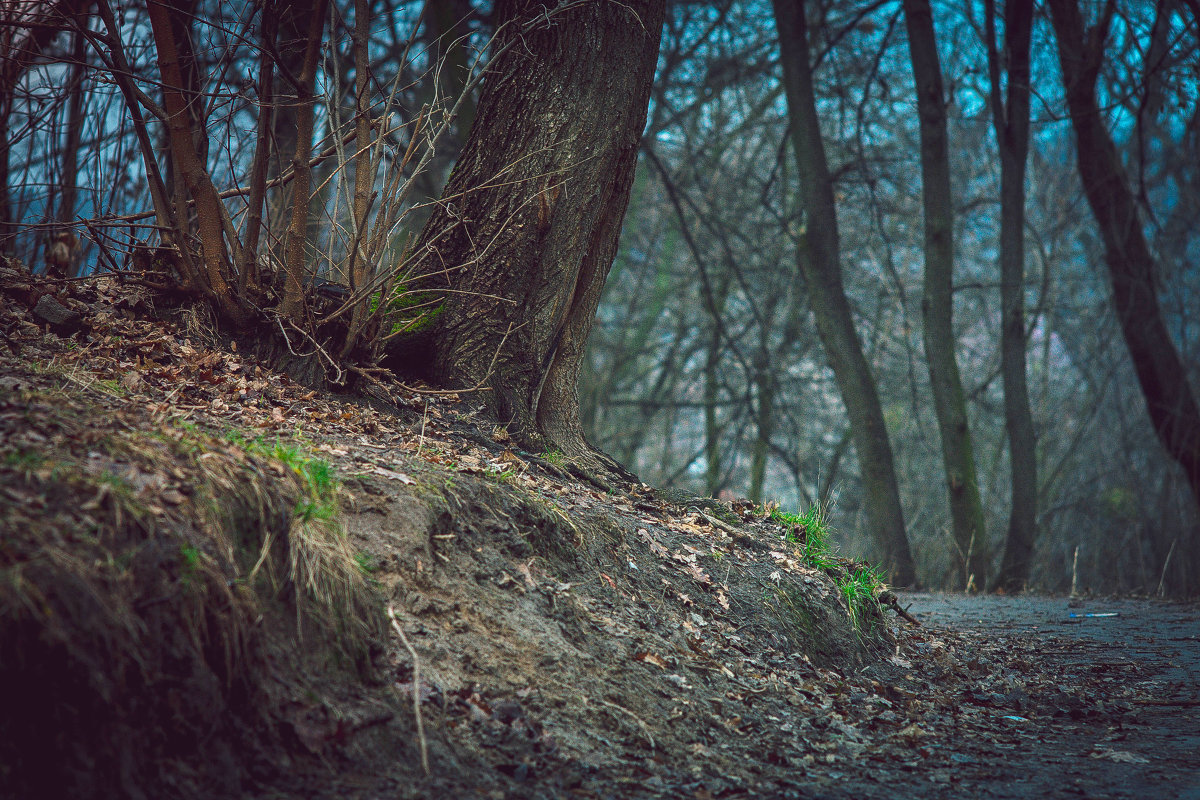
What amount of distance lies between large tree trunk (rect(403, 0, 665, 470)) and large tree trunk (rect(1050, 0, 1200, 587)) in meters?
6.42

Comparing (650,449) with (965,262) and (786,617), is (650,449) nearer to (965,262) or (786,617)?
(965,262)

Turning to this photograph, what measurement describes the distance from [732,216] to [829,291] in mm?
4236

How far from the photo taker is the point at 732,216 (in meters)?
13.0

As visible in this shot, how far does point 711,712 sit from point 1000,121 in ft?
28.7

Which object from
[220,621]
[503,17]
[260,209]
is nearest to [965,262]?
[503,17]

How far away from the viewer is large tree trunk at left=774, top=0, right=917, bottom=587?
897 cm

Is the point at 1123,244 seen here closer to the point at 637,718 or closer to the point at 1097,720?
the point at 1097,720

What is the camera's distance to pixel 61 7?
15.5ft

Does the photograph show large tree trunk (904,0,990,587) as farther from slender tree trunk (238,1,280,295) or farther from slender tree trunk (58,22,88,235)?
slender tree trunk (58,22,88,235)

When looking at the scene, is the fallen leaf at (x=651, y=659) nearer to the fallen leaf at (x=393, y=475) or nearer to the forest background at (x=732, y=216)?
the fallen leaf at (x=393, y=475)

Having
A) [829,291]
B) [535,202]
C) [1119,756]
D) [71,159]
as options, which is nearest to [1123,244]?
[829,291]

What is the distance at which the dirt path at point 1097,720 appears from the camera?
2615 mm

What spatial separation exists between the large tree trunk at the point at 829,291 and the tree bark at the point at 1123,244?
2.68 m

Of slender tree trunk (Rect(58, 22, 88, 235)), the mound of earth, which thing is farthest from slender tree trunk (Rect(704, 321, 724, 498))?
the mound of earth
